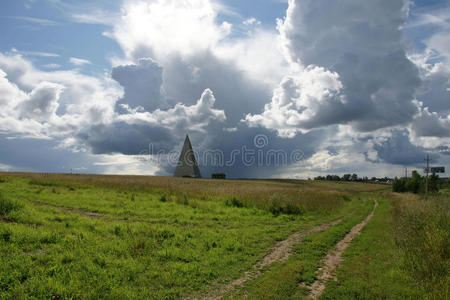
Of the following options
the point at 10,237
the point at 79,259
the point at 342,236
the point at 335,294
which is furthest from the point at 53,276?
the point at 342,236

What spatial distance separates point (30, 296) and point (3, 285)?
102 centimetres

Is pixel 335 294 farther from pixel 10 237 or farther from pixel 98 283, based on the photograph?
pixel 10 237

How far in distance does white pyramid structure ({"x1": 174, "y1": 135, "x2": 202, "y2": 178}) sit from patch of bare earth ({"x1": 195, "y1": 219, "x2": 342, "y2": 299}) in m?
59.7

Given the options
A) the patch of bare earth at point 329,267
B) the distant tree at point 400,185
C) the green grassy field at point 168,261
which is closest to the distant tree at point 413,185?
the distant tree at point 400,185

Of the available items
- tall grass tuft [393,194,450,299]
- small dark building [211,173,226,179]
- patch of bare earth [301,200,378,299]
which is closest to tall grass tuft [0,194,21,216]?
patch of bare earth [301,200,378,299]

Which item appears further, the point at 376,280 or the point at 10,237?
the point at 10,237

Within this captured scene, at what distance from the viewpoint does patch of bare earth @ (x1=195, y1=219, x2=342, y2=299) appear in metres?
6.26

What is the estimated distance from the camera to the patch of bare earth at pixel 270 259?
6.26 m

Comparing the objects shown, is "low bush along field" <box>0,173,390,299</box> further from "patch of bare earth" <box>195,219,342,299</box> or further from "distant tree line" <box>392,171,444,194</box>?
"distant tree line" <box>392,171,444,194</box>

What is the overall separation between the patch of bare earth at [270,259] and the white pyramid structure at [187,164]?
59747 mm

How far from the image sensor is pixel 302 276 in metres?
7.06

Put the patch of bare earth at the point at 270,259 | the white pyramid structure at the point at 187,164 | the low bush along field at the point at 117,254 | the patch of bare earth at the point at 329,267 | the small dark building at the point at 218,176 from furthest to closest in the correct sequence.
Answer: the small dark building at the point at 218,176, the white pyramid structure at the point at 187,164, the patch of bare earth at the point at 329,267, the patch of bare earth at the point at 270,259, the low bush along field at the point at 117,254

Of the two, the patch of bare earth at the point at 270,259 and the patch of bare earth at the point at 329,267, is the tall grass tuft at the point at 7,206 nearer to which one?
the patch of bare earth at the point at 270,259

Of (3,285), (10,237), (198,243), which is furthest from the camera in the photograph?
(198,243)
